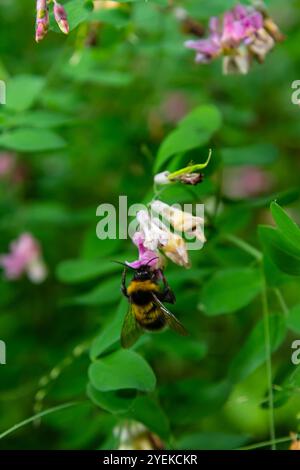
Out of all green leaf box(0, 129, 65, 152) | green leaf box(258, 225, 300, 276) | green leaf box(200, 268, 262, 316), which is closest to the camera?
green leaf box(258, 225, 300, 276)

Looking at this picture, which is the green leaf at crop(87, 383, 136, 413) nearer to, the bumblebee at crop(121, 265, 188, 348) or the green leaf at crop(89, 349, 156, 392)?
the green leaf at crop(89, 349, 156, 392)

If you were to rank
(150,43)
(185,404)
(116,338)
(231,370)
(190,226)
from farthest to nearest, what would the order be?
(150,43), (185,404), (231,370), (116,338), (190,226)

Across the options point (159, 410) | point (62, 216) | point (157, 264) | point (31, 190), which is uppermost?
point (31, 190)

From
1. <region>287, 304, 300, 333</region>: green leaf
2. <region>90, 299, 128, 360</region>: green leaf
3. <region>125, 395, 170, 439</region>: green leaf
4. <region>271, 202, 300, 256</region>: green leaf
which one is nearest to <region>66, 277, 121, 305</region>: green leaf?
<region>90, 299, 128, 360</region>: green leaf

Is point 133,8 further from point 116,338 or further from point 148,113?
point 116,338

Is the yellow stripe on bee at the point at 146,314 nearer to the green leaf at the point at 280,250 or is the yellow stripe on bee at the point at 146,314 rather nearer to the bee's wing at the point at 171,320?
the bee's wing at the point at 171,320

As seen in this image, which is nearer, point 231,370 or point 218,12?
point 231,370

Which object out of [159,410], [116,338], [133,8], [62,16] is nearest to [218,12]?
[133,8]

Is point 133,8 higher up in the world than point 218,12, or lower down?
higher up
